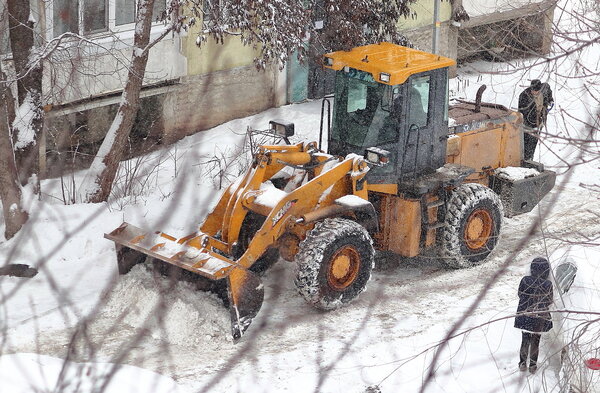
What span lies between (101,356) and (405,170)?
3.72 m

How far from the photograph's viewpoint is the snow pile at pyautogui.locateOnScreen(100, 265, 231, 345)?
29.4 ft

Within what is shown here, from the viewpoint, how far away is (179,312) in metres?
9.02

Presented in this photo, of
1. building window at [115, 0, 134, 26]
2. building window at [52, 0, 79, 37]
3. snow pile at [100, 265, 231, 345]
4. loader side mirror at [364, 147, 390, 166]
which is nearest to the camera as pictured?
snow pile at [100, 265, 231, 345]

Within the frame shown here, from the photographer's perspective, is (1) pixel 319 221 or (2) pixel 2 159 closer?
(1) pixel 319 221

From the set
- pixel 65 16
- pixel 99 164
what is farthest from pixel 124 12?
pixel 99 164

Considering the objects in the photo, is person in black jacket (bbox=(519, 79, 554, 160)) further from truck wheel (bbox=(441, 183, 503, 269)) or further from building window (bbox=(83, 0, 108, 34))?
building window (bbox=(83, 0, 108, 34))

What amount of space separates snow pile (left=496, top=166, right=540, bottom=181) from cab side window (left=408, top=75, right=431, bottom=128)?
167cm

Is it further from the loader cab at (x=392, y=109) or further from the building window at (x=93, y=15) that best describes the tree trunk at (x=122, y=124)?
the loader cab at (x=392, y=109)

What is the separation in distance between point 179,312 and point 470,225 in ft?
11.6

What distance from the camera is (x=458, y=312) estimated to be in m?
9.88

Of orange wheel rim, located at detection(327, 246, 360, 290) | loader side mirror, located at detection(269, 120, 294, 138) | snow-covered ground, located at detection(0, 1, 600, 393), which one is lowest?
snow-covered ground, located at detection(0, 1, 600, 393)

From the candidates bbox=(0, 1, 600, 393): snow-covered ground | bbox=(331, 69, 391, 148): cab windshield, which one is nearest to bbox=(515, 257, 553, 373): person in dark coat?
bbox=(0, 1, 600, 393): snow-covered ground

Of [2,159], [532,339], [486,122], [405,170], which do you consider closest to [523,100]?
[486,122]

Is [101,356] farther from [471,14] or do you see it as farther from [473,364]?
[471,14]
